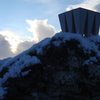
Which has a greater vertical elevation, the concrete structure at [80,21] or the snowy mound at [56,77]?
the concrete structure at [80,21]

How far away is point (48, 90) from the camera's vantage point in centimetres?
365

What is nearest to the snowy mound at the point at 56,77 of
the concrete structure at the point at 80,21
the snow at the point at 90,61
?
the snow at the point at 90,61

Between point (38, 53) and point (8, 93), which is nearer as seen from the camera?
point (8, 93)

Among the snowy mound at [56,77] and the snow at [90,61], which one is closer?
the snowy mound at [56,77]

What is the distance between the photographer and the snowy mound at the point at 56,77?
11.7 ft

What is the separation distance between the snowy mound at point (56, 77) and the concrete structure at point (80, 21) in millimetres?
9057

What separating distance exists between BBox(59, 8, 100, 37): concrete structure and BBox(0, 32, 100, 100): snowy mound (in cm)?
906

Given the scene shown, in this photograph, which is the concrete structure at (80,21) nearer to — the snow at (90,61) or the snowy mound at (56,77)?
the snow at (90,61)

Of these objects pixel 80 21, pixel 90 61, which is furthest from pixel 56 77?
Answer: pixel 80 21

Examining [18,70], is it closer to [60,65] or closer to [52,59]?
[52,59]

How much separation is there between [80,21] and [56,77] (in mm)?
11422

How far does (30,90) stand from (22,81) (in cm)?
42

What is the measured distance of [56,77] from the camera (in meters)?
3.67

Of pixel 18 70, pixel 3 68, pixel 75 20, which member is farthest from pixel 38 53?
pixel 75 20
